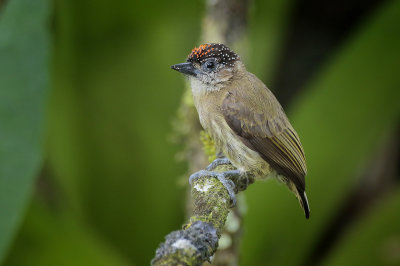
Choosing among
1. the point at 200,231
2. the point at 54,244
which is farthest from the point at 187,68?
the point at 54,244

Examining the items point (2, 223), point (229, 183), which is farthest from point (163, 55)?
point (229, 183)

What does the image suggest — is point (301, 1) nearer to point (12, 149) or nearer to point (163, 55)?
point (163, 55)

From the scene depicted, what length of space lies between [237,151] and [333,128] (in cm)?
85

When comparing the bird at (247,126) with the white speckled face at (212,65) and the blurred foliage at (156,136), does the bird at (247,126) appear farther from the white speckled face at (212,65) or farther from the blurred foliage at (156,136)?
the blurred foliage at (156,136)

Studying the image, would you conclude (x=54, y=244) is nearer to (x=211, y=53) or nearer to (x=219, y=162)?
(x=219, y=162)

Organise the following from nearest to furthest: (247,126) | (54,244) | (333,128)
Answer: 1. (247,126)
2. (54,244)
3. (333,128)

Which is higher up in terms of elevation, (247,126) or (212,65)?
(212,65)

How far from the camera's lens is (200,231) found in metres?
1.22

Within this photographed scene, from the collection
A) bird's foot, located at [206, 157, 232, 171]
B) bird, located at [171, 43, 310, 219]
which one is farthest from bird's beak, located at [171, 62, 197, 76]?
bird's foot, located at [206, 157, 232, 171]

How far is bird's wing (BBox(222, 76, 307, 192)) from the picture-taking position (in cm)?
192

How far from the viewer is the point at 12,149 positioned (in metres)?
2.17

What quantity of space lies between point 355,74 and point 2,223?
5.05ft

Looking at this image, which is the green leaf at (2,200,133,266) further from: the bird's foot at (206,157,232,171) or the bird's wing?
the bird's wing

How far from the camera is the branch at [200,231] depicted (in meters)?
1.11
